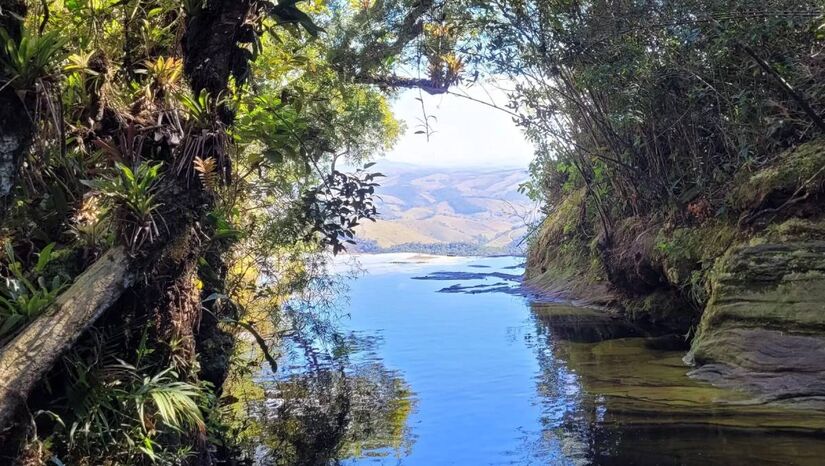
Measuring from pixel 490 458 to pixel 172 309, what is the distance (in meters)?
2.25

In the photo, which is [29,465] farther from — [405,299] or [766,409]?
[405,299]

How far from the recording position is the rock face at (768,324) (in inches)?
193

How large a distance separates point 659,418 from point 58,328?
392 centimetres

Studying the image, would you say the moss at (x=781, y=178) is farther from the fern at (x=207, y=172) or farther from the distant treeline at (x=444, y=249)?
the distant treeline at (x=444, y=249)

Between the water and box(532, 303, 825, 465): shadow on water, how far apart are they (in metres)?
0.01

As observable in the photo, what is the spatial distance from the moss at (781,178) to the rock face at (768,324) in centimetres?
60

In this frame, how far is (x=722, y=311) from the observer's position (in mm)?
5941

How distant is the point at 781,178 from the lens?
20.6 ft

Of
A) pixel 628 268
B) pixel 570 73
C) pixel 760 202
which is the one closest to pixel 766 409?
pixel 760 202

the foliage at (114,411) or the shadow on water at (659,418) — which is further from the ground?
the foliage at (114,411)

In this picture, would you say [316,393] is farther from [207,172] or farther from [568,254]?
[568,254]

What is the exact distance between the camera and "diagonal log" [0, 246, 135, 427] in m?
2.71

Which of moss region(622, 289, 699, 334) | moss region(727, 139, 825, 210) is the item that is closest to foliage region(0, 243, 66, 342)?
moss region(727, 139, 825, 210)

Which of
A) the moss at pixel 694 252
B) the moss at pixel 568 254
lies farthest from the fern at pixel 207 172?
the moss at pixel 568 254
